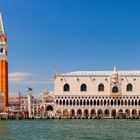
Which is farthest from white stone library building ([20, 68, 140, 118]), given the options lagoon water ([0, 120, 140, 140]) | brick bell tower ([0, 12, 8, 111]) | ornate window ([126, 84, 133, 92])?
lagoon water ([0, 120, 140, 140])

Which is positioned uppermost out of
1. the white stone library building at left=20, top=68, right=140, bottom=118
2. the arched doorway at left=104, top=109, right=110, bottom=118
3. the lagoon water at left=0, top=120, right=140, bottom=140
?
the white stone library building at left=20, top=68, right=140, bottom=118

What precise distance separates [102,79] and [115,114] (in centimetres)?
708

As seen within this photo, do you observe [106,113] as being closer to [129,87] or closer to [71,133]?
[129,87]

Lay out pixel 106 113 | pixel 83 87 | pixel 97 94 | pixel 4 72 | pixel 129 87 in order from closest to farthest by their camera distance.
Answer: pixel 97 94 < pixel 106 113 < pixel 129 87 < pixel 83 87 < pixel 4 72

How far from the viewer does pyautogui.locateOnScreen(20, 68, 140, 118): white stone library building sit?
100688mm

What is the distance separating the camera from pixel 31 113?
112875 millimetres

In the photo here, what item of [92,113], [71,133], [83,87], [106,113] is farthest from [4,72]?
[71,133]

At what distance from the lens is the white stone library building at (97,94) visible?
100688 mm

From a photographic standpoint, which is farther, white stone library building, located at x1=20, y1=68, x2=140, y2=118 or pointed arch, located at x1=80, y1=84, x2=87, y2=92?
pointed arch, located at x1=80, y1=84, x2=87, y2=92

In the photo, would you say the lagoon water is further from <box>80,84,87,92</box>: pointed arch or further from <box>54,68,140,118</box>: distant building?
<box>80,84,87,92</box>: pointed arch

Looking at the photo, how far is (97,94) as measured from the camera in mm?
101375

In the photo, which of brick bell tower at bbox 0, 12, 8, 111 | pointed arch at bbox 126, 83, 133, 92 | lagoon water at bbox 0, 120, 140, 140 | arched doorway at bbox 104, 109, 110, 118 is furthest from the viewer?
brick bell tower at bbox 0, 12, 8, 111

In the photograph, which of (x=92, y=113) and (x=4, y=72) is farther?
(x=4, y=72)

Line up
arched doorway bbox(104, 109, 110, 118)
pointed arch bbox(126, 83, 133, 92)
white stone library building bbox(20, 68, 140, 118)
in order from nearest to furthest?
white stone library building bbox(20, 68, 140, 118) < arched doorway bbox(104, 109, 110, 118) < pointed arch bbox(126, 83, 133, 92)
